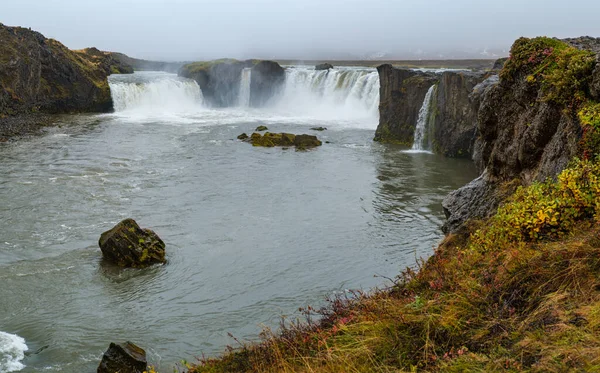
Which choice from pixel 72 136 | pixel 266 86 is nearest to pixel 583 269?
pixel 72 136

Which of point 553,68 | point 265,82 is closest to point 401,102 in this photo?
point 265,82

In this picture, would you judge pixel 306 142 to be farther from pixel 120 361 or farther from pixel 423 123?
pixel 120 361

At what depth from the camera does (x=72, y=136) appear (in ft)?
125

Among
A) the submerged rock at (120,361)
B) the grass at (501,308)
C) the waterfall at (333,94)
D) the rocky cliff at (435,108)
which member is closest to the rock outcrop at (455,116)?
the rocky cliff at (435,108)

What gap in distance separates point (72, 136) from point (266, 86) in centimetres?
2985

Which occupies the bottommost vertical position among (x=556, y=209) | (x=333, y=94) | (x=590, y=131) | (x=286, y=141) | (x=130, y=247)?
(x=130, y=247)

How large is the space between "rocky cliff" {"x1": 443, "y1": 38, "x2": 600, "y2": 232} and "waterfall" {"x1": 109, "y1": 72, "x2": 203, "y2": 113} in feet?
160

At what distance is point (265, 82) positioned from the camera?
64000 millimetres

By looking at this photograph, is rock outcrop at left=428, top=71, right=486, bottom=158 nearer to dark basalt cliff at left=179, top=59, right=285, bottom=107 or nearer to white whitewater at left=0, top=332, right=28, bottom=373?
white whitewater at left=0, top=332, right=28, bottom=373

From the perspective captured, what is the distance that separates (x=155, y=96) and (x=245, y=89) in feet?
41.3

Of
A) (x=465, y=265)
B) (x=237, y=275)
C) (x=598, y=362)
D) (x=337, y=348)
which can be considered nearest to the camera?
(x=598, y=362)

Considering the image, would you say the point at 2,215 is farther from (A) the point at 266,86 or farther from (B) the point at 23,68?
(A) the point at 266,86

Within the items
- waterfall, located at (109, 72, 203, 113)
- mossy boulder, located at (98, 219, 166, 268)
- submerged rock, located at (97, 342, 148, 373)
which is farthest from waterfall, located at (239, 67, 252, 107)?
submerged rock, located at (97, 342, 148, 373)

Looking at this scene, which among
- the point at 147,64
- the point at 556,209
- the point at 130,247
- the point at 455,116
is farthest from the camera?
the point at 147,64
